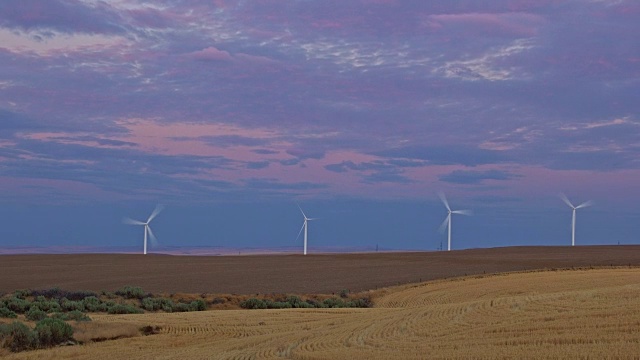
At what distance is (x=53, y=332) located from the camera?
31.7 meters

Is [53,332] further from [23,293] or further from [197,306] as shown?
[23,293]

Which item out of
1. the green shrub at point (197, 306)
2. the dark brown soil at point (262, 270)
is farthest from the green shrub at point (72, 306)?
the dark brown soil at point (262, 270)

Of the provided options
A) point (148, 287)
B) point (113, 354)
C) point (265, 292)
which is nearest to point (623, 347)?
point (113, 354)

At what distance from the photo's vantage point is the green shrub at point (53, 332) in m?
31.3

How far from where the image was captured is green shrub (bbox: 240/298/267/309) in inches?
2103

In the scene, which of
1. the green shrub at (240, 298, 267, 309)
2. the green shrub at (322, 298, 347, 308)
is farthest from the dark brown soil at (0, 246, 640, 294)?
the green shrub at (322, 298, 347, 308)

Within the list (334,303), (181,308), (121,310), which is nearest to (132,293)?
(181,308)

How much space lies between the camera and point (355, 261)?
10238cm

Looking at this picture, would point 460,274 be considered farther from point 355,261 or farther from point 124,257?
point 124,257

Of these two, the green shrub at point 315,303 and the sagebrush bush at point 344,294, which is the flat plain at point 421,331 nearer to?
the green shrub at point 315,303

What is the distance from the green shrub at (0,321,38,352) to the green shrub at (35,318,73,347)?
1.12 ft

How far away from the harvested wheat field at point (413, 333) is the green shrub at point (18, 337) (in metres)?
1.29

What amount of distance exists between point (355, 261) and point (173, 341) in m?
70.9

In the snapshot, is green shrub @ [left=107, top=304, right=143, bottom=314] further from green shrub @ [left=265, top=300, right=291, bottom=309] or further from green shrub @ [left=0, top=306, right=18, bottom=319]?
green shrub @ [left=265, top=300, right=291, bottom=309]
